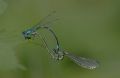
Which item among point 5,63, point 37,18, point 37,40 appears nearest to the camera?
point 5,63

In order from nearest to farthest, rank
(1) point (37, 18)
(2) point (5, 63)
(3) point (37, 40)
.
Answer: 1. (2) point (5, 63)
2. (3) point (37, 40)
3. (1) point (37, 18)

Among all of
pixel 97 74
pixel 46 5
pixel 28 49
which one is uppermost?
pixel 46 5

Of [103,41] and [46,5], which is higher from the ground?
[46,5]

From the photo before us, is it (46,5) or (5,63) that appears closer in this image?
(5,63)

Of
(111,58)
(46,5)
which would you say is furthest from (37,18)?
(111,58)

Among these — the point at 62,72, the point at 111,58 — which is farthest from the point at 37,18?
the point at 111,58

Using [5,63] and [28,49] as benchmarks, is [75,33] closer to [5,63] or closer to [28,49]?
[28,49]
